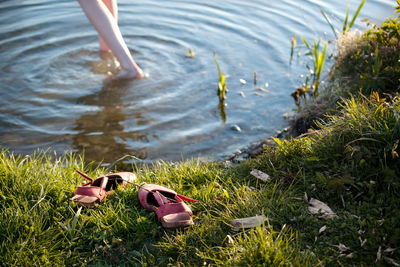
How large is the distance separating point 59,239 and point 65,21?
18.3 ft

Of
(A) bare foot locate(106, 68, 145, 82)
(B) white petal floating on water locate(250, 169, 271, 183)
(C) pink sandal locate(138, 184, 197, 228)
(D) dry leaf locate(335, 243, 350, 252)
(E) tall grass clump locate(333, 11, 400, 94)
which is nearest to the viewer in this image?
(D) dry leaf locate(335, 243, 350, 252)

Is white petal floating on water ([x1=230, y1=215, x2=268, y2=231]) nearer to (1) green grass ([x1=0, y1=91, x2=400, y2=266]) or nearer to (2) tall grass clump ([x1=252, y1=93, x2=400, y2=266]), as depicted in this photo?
(1) green grass ([x1=0, y1=91, x2=400, y2=266])

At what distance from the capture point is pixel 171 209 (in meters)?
2.68

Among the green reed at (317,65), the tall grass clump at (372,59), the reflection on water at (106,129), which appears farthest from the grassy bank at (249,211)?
the green reed at (317,65)

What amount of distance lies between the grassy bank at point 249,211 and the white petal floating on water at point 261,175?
1.6 inches

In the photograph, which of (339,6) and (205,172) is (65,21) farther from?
(205,172)

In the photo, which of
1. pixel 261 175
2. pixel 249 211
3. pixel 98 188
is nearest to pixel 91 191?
pixel 98 188

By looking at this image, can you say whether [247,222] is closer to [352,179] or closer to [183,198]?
[183,198]

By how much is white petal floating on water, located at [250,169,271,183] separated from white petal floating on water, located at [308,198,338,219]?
0.37 metres

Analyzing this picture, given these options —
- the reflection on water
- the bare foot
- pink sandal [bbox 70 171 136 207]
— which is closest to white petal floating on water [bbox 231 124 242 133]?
the reflection on water

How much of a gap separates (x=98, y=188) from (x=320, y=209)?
55.0 inches

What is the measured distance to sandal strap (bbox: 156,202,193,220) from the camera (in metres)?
2.67

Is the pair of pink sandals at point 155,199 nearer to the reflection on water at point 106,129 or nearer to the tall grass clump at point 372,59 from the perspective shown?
the reflection on water at point 106,129

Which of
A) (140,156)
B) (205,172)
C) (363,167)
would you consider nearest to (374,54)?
(363,167)
